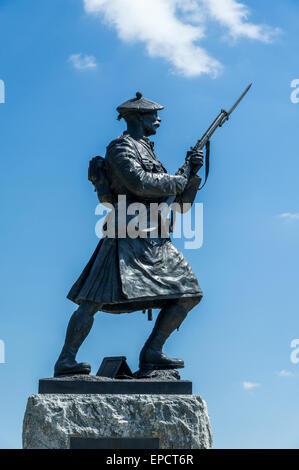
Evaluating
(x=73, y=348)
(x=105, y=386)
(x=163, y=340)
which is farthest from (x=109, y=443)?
(x=163, y=340)

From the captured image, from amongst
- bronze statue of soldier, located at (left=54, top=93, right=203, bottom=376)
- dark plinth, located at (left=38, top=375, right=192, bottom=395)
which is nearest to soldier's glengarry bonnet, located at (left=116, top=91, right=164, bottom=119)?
bronze statue of soldier, located at (left=54, top=93, right=203, bottom=376)

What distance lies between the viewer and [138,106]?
385 inches

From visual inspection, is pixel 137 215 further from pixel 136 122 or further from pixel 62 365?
pixel 62 365

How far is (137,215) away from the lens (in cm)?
942

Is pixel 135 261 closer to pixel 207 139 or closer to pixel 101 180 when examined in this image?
pixel 101 180

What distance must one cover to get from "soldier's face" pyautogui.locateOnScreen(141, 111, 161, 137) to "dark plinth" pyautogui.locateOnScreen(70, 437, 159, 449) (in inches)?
129

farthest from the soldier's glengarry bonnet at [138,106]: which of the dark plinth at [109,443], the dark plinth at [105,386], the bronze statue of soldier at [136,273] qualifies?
the dark plinth at [109,443]

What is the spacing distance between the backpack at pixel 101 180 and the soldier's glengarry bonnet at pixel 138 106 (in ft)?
1.96

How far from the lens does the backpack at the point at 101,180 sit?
31.5 feet

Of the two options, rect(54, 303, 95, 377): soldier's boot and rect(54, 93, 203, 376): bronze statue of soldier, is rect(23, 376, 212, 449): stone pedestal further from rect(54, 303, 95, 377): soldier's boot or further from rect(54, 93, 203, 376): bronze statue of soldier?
rect(54, 93, 203, 376): bronze statue of soldier

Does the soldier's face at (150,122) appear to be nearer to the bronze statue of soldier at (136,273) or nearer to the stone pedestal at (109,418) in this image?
the bronze statue of soldier at (136,273)

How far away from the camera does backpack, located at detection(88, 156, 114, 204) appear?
960 cm

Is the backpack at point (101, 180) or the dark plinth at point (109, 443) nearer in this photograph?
the dark plinth at point (109, 443)
